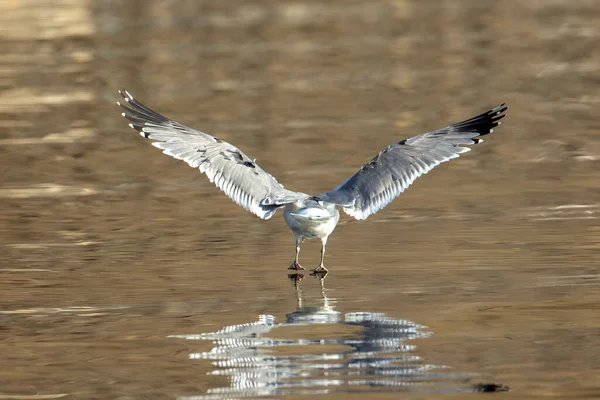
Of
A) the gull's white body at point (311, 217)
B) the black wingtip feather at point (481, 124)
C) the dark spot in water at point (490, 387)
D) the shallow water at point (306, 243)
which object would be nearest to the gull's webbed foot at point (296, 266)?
the shallow water at point (306, 243)

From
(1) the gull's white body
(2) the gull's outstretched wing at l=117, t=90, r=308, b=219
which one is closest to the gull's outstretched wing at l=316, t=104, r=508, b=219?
(1) the gull's white body

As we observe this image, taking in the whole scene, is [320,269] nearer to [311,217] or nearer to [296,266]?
[296,266]

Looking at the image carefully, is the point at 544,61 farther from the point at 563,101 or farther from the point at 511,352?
the point at 511,352

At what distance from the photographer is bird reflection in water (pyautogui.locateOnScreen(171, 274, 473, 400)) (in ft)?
24.0

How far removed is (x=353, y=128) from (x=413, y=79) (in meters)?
5.11

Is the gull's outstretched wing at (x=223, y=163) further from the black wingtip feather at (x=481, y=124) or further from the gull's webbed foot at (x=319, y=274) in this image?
the black wingtip feather at (x=481, y=124)

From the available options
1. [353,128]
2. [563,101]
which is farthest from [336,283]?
[563,101]

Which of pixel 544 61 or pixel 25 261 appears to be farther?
pixel 544 61

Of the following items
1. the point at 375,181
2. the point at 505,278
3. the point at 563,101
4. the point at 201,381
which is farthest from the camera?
the point at 563,101

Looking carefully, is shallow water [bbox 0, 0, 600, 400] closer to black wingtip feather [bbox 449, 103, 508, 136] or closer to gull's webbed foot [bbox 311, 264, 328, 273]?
gull's webbed foot [bbox 311, 264, 328, 273]

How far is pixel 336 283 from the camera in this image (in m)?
10.1

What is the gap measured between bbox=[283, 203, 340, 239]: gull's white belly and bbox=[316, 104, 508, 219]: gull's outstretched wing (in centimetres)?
17

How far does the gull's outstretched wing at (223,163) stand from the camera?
1078 cm

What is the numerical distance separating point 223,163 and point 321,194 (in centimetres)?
99
